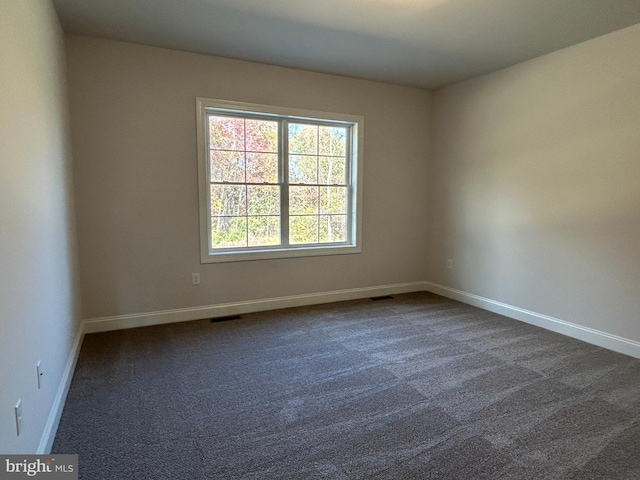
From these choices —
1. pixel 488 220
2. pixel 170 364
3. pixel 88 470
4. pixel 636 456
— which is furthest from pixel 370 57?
pixel 88 470

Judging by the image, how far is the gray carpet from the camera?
178 cm

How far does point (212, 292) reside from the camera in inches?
156

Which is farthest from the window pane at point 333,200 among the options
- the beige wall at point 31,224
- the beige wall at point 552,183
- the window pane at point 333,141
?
the beige wall at point 31,224

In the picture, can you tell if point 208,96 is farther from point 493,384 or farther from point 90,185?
point 493,384

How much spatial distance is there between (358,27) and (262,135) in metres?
1.58

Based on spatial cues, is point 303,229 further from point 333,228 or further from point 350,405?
point 350,405

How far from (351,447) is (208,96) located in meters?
3.44

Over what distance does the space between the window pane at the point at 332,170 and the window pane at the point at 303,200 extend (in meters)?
0.19

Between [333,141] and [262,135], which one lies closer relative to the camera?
[262,135]

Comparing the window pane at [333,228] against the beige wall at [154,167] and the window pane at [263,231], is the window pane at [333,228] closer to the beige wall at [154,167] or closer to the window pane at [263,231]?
the beige wall at [154,167]

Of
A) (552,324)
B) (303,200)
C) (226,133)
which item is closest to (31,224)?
(226,133)

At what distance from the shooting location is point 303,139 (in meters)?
4.37

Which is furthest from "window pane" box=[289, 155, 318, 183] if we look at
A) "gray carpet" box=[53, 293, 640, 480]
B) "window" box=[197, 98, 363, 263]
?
"gray carpet" box=[53, 293, 640, 480]

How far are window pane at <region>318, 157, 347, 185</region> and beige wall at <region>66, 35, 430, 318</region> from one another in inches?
24.3
